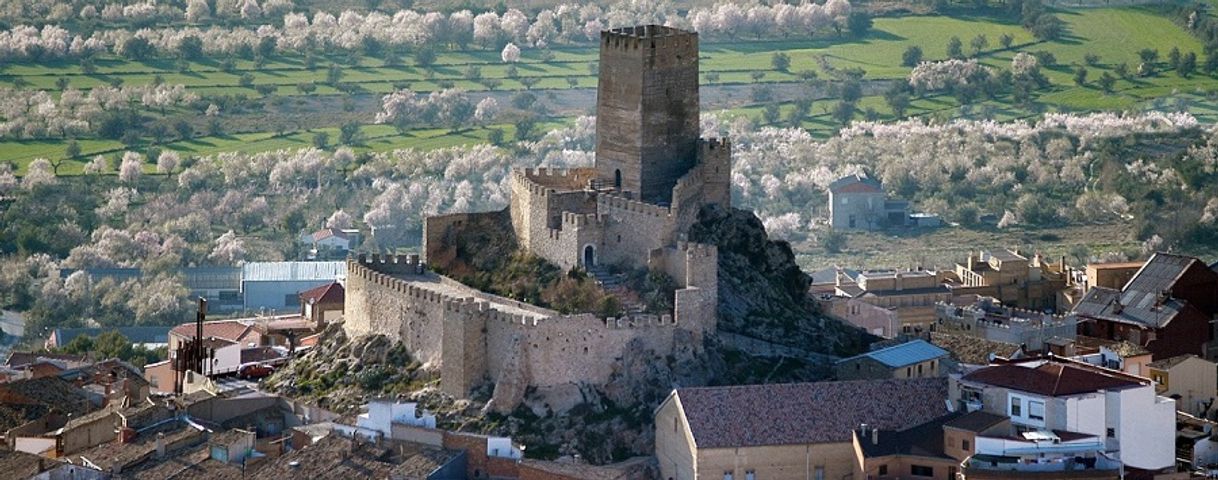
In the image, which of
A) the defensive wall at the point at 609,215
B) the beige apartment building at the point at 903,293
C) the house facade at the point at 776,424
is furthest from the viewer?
the beige apartment building at the point at 903,293

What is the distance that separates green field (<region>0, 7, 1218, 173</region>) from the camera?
4688 inches

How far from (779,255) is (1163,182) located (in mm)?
41682

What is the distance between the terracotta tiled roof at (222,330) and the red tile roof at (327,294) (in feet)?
5.11

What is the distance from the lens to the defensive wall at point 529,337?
6744 cm

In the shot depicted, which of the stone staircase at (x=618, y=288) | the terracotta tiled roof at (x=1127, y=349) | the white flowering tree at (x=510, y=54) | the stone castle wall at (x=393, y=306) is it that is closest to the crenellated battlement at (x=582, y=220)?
the stone staircase at (x=618, y=288)

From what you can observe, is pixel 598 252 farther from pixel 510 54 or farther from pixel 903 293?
pixel 510 54

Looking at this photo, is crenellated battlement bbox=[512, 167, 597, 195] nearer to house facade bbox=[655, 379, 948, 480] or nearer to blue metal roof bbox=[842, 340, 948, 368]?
blue metal roof bbox=[842, 340, 948, 368]

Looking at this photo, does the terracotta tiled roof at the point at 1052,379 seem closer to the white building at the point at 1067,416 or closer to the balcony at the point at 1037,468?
the white building at the point at 1067,416

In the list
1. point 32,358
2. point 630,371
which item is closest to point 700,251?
point 630,371

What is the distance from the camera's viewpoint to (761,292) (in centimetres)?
7144

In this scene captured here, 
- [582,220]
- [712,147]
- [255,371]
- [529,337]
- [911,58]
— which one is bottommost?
[911,58]

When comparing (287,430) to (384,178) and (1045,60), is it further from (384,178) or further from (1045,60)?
(1045,60)

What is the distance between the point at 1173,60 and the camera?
424 ft

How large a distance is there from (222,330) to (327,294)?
2532 mm
